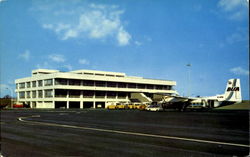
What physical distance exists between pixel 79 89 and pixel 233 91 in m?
67.5

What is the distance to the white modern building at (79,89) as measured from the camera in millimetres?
100312

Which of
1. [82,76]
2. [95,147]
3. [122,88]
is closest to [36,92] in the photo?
[82,76]

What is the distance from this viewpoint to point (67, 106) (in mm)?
101250


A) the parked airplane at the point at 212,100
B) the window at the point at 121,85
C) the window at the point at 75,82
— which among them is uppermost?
the window at the point at 75,82

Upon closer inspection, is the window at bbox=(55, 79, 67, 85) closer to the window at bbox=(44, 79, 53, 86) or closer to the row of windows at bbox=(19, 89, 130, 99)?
the window at bbox=(44, 79, 53, 86)

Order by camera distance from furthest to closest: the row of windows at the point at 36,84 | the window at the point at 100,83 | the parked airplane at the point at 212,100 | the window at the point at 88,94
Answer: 1. the window at the point at 100,83
2. the window at the point at 88,94
3. the row of windows at the point at 36,84
4. the parked airplane at the point at 212,100

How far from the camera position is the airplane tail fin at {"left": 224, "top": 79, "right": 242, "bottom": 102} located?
5069 cm

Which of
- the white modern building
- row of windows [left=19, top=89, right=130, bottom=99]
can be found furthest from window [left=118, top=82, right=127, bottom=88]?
row of windows [left=19, top=89, right=130, bottom=99]

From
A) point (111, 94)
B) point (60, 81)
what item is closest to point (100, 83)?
point (111, 94)

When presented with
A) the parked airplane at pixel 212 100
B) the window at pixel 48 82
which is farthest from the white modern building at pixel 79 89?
the parked airplane at pixel 212 100

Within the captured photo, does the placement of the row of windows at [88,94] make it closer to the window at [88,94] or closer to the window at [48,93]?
the window at [88,94]

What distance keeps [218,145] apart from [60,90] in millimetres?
95511

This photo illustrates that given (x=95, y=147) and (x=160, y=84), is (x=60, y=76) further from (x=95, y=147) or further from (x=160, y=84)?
(x=95, y=147)

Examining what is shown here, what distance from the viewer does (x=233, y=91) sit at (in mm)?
50969
